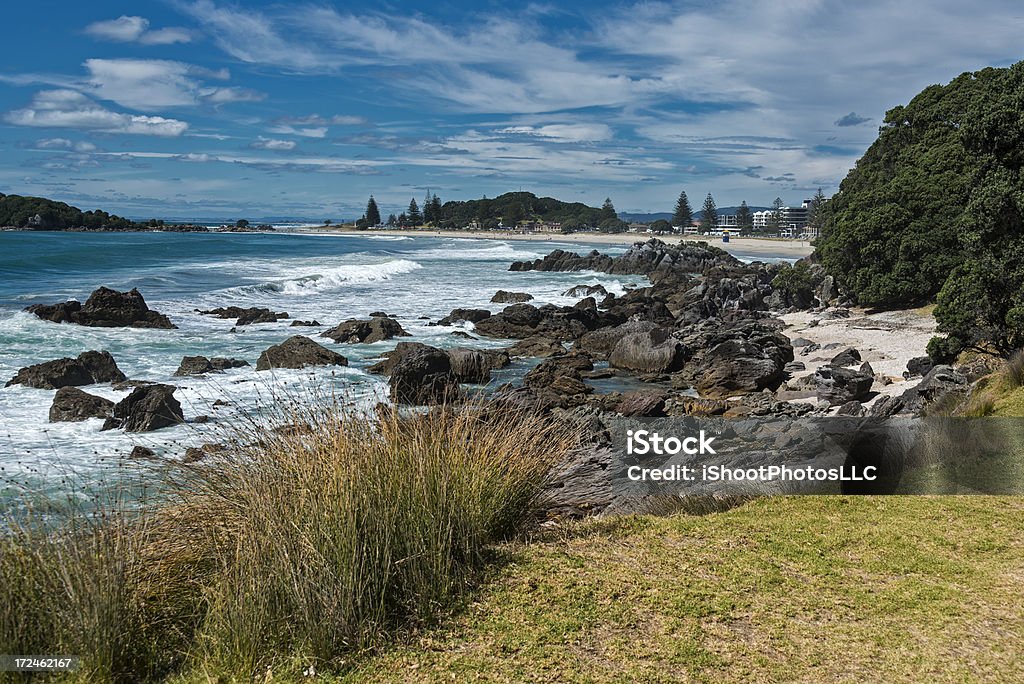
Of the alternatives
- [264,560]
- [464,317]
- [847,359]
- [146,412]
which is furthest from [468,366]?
[264,560]

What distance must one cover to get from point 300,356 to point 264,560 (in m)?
17.6

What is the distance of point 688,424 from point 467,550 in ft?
32.1

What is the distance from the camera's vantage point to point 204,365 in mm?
20125

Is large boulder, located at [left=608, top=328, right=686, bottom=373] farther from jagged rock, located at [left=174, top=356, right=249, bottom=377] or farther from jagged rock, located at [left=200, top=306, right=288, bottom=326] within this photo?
jagged rock, located at [left=200, top=306, right=288, bottom=326]

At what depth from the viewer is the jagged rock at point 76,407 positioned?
1469 centimetres

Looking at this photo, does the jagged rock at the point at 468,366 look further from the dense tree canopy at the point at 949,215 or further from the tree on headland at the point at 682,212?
the tree on headland at the point at 682,212

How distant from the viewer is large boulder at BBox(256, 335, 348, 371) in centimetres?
2103

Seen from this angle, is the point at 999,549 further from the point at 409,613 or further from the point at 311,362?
the point at 311,362

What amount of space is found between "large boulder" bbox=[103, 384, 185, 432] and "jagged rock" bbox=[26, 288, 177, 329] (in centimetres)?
1330

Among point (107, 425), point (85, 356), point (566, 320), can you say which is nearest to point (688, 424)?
point (107, 425)

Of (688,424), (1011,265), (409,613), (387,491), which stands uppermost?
(1011,265)

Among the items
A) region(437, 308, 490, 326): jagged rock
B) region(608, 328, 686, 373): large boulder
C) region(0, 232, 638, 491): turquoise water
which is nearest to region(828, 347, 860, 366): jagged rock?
region(608, 328, 686, 373): large boulder

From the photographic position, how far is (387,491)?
5.18 metres

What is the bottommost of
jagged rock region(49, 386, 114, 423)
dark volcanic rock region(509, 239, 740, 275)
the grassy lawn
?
jagged rock region(49, 386, 114, 423)
